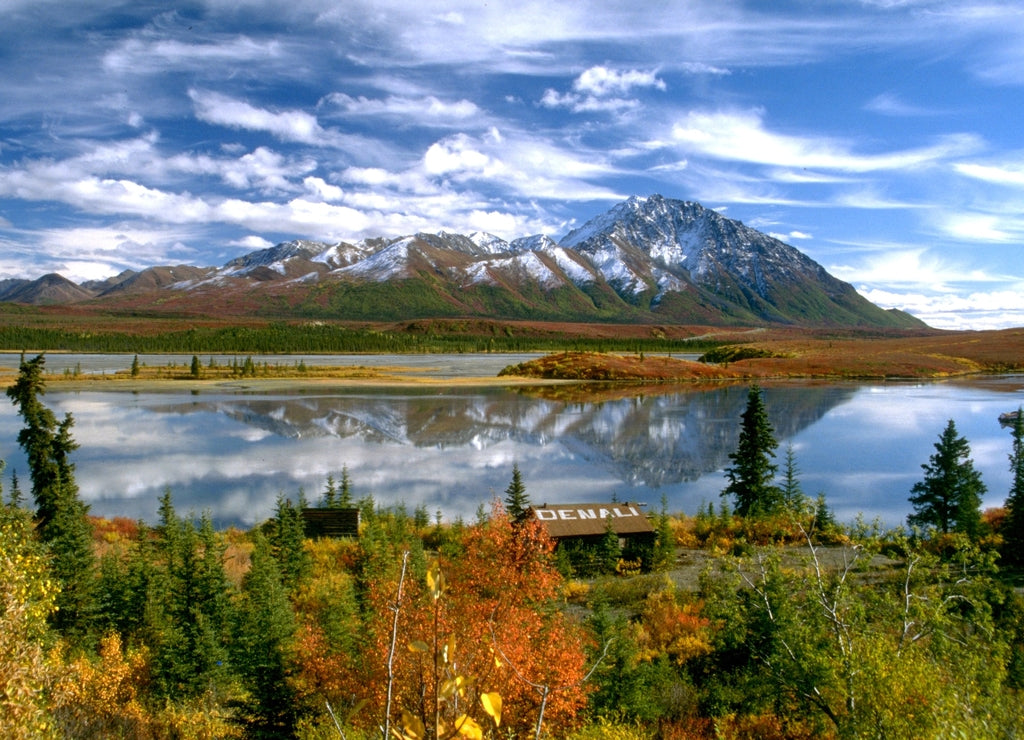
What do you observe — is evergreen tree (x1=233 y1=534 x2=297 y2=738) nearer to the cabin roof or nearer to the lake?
the cabin roof

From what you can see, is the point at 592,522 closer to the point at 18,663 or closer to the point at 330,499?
the point at 330,499

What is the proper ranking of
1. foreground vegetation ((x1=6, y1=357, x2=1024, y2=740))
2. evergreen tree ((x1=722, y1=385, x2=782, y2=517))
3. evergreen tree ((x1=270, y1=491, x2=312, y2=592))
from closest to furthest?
1. foreground vegetation ((x1=6, y1=357, x2=1024, y2=740))
2. evergreen tree ((x1=270, y1=491, x2=312, y2=592))
3. evergreen tree ((x1=722, y1=385, x2=782, y2=517))

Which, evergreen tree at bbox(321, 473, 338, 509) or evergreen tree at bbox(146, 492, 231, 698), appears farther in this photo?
evergreen tree at bbox(321, 473, 338, 509)

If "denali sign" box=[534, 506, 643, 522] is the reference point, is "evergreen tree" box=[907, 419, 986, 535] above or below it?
above

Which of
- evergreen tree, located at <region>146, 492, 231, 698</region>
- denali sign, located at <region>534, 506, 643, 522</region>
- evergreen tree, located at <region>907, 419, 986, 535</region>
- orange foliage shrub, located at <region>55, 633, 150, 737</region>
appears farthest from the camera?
evergreen tree, located at <region>907, 419, 986, 535</region>

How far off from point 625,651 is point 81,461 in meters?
35.0

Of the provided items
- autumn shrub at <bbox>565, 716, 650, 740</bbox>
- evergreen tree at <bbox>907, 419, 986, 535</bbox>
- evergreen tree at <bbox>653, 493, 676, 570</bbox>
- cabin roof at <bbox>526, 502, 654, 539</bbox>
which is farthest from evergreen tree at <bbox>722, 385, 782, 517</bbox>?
autumn shrub at <bbox>565, 716, 650, 740</bbox>

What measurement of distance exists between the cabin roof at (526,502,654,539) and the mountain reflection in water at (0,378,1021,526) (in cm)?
534

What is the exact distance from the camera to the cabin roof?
73.1 ft

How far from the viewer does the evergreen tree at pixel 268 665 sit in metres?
11.5

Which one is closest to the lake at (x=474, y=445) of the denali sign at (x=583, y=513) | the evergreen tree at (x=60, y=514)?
the denali sign at (x=583, y=513)

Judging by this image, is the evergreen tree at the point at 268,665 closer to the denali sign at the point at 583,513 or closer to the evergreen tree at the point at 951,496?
the denali sign at the point at 583,513

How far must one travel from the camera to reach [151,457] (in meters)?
38.0

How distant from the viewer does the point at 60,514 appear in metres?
18.1
